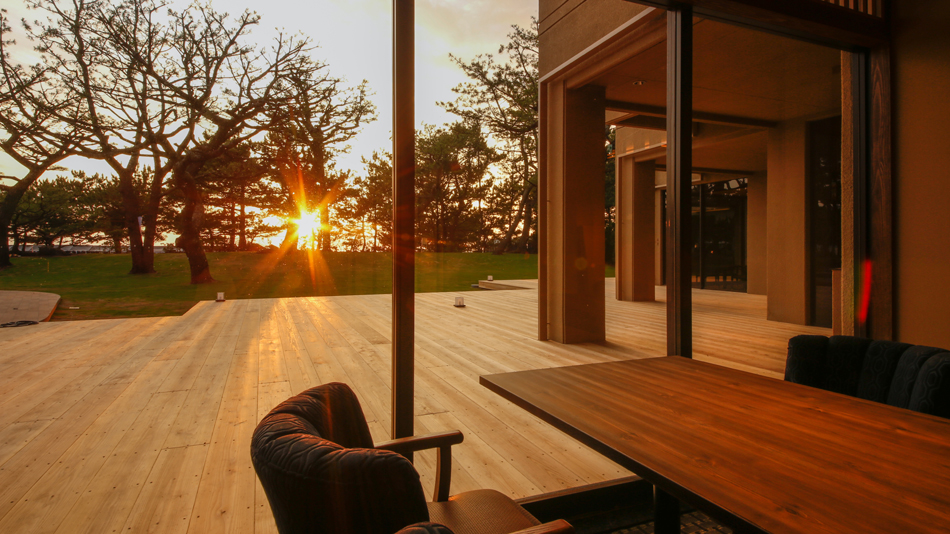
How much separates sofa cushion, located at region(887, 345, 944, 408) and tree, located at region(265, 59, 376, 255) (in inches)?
104

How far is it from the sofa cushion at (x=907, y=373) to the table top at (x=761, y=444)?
1.06 ft

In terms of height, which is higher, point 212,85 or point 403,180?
point 212,85

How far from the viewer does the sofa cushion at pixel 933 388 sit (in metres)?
1.27

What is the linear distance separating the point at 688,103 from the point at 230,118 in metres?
2.79

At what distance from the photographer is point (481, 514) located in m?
1.08

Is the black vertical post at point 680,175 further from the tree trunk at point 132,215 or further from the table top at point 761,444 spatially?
the tree trunk at point 132,215

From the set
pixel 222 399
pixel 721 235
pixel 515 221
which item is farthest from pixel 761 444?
pixel 721 235

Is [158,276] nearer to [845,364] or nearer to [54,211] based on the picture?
[54,211]

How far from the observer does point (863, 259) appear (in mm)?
2879

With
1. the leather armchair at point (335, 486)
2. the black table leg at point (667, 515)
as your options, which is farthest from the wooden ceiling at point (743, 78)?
the leather armchair at point (335, 486)

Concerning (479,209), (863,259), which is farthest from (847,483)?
(479,209)

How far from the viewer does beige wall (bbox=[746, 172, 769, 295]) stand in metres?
8.86

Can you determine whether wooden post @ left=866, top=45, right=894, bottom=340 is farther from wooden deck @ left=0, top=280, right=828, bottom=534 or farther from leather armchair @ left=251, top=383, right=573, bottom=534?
leather armchair @ left=251, top=383, right=573, bottom=534

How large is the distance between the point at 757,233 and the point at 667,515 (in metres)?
9.12
